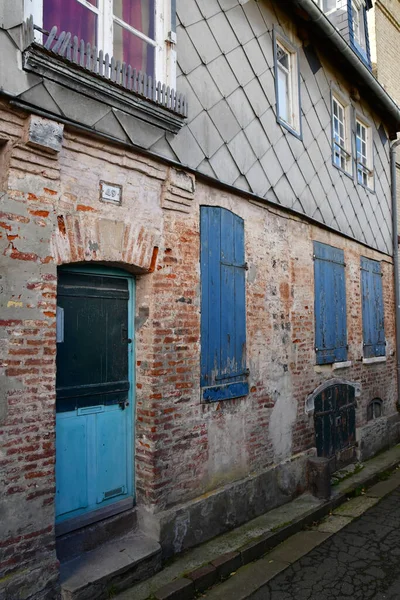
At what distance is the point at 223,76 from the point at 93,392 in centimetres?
386

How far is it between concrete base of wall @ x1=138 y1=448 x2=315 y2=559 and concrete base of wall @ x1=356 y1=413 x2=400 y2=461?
2.28m

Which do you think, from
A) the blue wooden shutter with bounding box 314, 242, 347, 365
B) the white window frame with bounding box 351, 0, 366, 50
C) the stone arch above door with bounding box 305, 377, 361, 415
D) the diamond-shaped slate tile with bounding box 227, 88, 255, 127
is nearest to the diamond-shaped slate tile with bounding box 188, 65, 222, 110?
the diamond-shaped slate tile with bounding box 227, 88, 255, 127

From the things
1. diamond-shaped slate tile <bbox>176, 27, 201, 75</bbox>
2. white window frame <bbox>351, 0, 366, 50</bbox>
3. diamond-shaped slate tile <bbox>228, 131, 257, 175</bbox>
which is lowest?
diamond-shaped slate tile <bbox>228, 131, 257, 175</bbox>

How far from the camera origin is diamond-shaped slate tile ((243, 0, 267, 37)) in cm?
595

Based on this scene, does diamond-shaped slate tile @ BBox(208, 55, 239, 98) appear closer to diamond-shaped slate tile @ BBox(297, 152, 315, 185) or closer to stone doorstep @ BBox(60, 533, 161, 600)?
diamond-shaped slate tile @ BBox(297, 152, 315, 185)

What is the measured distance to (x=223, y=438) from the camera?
17.0ft

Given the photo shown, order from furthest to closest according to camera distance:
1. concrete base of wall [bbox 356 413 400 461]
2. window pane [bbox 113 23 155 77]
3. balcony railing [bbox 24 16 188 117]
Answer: concrete base of wall [bbox 356 413 400 461]
window pane [bbox 113 23 155 77]
balcony railing [bbox 24 16 188 117]

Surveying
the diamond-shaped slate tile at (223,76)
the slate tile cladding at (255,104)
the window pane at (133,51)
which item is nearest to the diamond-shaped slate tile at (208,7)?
the slate tile cladding at (255,104)

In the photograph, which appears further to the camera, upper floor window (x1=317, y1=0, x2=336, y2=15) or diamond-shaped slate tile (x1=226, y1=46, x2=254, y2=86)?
upper floor window (x1=317, y1=0, x2=336, y2=15)

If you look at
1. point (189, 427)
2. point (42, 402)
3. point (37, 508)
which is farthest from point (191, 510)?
point (42, 402)

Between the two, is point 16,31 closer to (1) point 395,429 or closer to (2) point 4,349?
(2) point 4,349

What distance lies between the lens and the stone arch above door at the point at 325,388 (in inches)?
267

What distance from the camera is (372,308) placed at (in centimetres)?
933

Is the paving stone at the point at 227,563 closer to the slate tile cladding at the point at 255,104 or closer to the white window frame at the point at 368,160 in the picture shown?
the slate tile cladding at the point at 255,104
